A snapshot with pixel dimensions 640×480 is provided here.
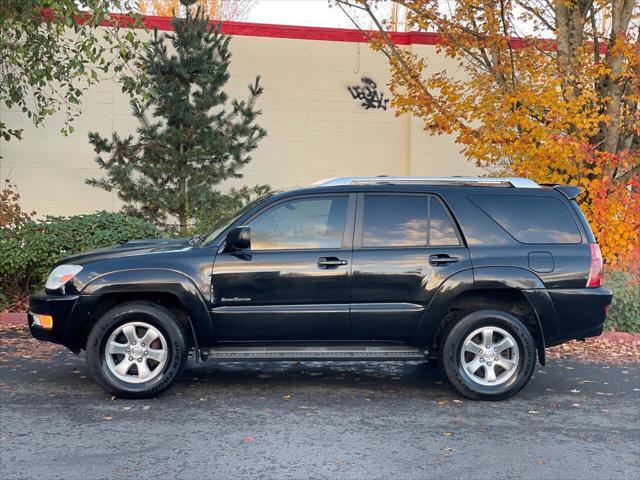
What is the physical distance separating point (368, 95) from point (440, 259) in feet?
37.2

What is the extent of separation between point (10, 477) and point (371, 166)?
1367 cm

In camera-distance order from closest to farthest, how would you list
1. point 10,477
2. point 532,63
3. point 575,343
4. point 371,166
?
point 10,477 < point 575,343 < point 532,63 < point 371,166

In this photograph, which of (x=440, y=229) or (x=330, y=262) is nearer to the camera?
(x=330, y=262)

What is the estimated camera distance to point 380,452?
5207mm

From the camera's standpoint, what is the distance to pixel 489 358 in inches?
261

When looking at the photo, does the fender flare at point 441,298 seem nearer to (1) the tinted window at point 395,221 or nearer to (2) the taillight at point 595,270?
(1) the tinted window at point 395,221

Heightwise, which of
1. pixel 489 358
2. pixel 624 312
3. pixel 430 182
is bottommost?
pixel 624 312

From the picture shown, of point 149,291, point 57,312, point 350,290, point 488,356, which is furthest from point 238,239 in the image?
point 488,356

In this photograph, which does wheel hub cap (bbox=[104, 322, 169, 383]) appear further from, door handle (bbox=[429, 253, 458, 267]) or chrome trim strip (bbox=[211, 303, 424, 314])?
door handle (bbox=[429, 253, 458, 267])

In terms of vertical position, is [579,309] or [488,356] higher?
[579,309]

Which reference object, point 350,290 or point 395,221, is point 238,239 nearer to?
point 350,290

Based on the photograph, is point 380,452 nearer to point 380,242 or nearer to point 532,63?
point 380,242

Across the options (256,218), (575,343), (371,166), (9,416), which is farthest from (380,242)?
(371,166)

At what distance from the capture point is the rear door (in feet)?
21.5
